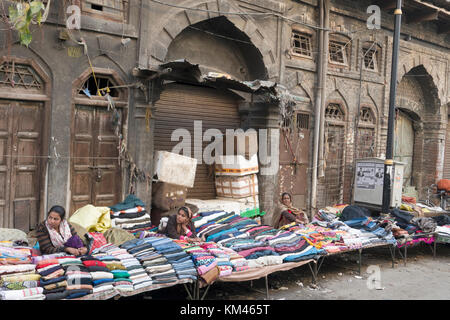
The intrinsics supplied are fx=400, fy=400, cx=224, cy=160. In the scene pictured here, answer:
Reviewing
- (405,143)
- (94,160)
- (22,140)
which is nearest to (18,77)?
(22,140)

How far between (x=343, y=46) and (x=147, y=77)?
6.27m

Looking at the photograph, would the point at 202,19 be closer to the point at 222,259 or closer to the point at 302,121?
the point at 302,121

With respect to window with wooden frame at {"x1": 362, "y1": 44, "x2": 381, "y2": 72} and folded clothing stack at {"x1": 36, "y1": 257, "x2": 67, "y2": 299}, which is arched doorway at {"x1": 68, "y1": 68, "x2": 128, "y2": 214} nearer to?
folded clothing stack at {"x1": 36, "y1": 257, "x2": 67, "y2": 299}

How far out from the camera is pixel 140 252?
204 inches

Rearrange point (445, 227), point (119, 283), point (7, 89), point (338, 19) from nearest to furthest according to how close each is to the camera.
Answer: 1. point (119, 283)
2. point (7, 89)
3. point (445, 227)
4. point (338, 19)

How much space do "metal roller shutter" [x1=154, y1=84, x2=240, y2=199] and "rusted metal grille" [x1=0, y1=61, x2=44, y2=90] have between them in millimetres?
2389

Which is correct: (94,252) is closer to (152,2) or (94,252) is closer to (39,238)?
(39,238)

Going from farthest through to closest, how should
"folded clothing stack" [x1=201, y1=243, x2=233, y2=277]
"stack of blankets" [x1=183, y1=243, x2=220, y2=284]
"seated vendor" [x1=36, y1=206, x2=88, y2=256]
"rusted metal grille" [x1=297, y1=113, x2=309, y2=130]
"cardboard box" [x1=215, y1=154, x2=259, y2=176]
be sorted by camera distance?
"rusted metal grille" [x1=297, y1=113, x2=309, y2=130] < "cardboard box" [x1=215, y1=154, x2=259, y2=176] < "folded clothing stack" [x1=201, y1=243, x2=233, y2=277] < "seated vendor" [x1=36, y1=206, x2=88, y2=256] < "stack of blankets" [x1=183, y1=243, x2=220, y2=284]

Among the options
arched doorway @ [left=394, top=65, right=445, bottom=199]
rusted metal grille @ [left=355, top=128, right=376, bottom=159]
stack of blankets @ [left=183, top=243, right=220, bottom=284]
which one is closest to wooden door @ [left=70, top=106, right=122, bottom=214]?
stack of blankets @ [left=183, top=243, right=220, bottom=284]

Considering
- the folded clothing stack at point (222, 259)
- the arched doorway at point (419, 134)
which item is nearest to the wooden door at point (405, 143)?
the arched doorway at point (419, 134)

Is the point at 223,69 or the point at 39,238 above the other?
the point at 223,69

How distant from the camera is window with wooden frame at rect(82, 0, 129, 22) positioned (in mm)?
6941

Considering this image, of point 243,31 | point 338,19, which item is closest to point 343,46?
point 338,19

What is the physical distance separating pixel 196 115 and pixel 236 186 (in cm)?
185
